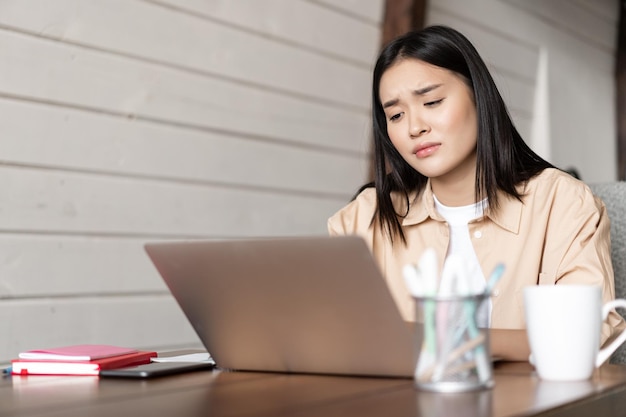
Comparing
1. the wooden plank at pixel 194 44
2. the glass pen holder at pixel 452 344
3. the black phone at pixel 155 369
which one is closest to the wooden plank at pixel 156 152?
the wooden plank at pixel 194 44

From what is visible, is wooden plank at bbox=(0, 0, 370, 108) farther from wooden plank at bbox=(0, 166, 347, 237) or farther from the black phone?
the black phone

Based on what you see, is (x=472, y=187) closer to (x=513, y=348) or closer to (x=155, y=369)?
(x=513, y=348)

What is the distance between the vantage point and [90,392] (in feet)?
3.26

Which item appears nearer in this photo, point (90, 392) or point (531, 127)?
point (90, 392)

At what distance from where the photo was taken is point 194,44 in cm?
237

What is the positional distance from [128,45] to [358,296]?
1.40 meters

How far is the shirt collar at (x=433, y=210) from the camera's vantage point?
63.6 inches

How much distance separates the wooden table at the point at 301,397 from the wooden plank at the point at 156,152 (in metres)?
0.98

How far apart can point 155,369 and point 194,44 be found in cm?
140

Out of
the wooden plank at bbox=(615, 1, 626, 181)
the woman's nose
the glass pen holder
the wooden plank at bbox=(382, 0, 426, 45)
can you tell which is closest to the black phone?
the glass pen holder

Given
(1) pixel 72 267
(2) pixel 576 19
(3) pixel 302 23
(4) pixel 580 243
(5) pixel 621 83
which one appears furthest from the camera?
(5) pixel 621 83

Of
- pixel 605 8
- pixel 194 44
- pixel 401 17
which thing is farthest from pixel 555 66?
pixel 194 44

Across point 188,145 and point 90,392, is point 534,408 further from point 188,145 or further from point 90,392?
point 188,145

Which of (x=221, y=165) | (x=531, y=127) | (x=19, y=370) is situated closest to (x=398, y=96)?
(x=19, y=370)
